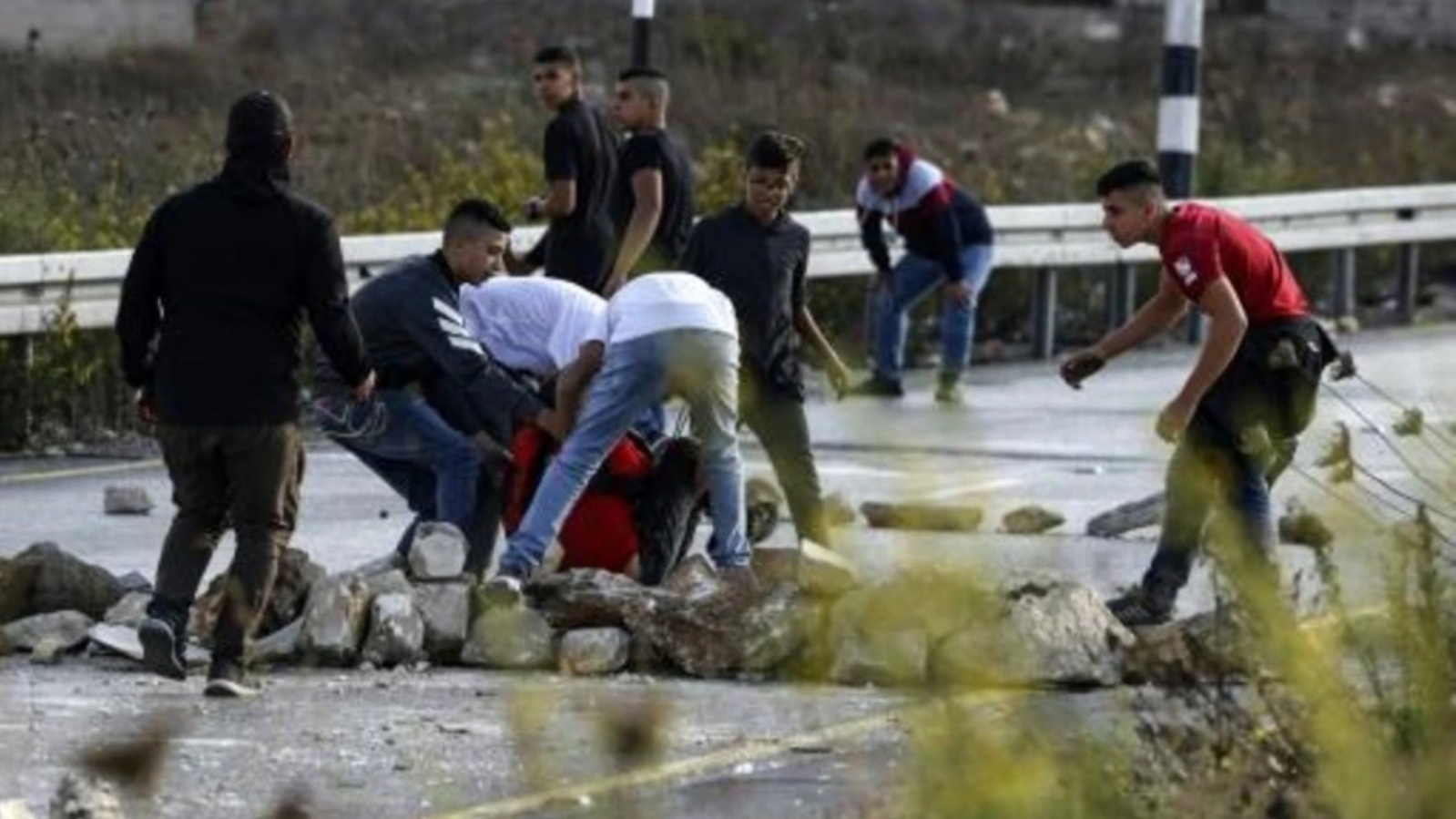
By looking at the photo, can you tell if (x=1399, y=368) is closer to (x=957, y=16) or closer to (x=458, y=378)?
(x=458, y=378)

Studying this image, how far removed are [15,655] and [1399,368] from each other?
42.0ft

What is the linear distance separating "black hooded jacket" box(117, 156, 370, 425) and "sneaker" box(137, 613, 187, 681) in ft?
1.76

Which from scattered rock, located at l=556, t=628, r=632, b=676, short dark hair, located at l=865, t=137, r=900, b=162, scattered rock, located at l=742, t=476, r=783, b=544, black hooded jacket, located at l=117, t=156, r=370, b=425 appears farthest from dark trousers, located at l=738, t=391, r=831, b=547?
short dark hair, located at l=865, t=137, r=900, b=162

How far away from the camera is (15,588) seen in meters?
12.8

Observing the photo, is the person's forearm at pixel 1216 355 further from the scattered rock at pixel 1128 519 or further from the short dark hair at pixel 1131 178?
the scattered rock at pixel 1128 519

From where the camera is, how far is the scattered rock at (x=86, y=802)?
8281mm

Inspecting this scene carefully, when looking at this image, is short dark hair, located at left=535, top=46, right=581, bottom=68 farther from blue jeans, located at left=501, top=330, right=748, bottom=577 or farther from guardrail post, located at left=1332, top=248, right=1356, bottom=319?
guardrail post, located at left=1332, top=248, right=1356, bottom=319

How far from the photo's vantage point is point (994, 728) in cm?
673

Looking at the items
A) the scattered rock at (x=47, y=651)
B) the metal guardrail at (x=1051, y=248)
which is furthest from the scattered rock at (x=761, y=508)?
the metal guardrail at (x=1051, y=248)

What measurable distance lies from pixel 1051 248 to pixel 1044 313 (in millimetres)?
365

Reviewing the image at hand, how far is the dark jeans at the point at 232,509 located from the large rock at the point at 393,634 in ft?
1.30

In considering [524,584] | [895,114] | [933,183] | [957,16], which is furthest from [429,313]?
[957,16]

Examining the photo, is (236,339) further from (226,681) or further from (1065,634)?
(1065,634)

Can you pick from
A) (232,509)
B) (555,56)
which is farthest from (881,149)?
(232,509)
